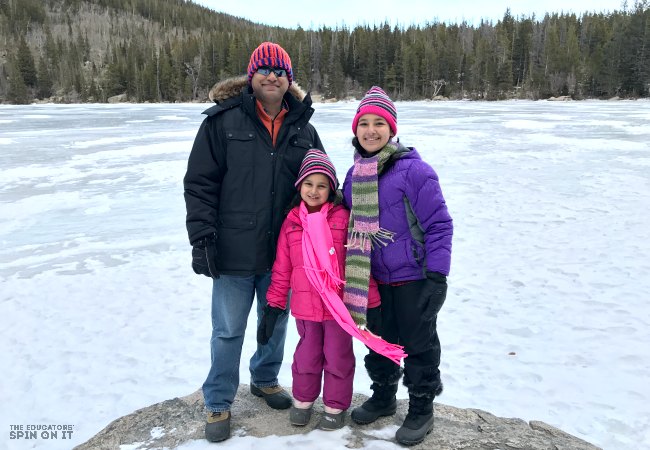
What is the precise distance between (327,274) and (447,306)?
2.41 meters

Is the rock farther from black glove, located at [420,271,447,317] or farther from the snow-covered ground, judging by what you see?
black glove, located at [420,271,447,317]

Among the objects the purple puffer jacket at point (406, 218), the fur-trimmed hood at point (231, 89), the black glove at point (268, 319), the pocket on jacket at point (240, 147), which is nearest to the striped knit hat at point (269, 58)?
the fur-trimmed hood at point (231, 89)

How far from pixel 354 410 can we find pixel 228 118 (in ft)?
5.49

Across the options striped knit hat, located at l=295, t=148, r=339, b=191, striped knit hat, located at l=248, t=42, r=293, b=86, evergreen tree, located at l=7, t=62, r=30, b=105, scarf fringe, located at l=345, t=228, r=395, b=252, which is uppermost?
evergreen tree, located at l=7, t=62, r=30, b=105

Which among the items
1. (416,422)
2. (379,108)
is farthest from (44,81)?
(416,422)

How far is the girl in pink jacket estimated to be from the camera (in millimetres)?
2293

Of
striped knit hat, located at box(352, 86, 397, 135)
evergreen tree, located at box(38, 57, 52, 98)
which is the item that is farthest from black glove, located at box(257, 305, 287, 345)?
evergreen tree, located at box(38, 57, 52, 98)

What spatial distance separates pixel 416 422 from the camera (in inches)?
91.4

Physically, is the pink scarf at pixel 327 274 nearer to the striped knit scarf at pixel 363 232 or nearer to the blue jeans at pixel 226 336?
the striped knit scarf at pixel 363 232

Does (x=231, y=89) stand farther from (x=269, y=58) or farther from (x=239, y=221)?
(x=239, y=221)

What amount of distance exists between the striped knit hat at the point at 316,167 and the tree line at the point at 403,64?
2226 inches

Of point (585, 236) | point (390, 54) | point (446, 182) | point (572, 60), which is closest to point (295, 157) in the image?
point (585, 236)

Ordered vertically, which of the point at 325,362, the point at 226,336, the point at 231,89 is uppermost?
the point at 231,89

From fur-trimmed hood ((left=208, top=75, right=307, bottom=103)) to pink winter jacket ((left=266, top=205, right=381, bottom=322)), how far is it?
2.18 feet
